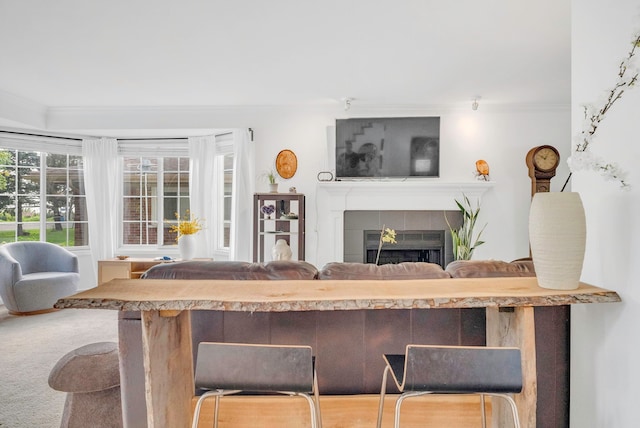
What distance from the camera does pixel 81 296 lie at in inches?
48.4

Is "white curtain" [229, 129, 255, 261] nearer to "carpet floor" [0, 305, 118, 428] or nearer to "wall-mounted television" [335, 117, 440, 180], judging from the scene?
"wall-mounted television" [335, 117, 440, 180]

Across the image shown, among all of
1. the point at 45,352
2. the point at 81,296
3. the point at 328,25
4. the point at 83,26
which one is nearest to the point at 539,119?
the point at 328,25

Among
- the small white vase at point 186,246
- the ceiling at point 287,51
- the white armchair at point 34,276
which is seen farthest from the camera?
the small white vase at point 186,246

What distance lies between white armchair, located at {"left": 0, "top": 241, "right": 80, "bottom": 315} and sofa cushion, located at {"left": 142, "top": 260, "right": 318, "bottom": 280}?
132 inches

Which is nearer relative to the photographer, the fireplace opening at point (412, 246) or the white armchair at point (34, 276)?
the white armchair at point (34, 276)

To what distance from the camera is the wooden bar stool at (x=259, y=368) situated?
3.75 feet

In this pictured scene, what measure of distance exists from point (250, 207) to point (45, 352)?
2482mm

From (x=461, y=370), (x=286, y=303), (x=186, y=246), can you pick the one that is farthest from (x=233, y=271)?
(x=186, y=246)

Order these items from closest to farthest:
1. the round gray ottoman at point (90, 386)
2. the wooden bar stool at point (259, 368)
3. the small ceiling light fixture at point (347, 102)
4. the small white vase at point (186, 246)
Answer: the wooden bar stool at point (259, 368)
the round gray ottoman at point (90, 386)
the small ceiling light fixture at point (347, 102)
the small white vase at point (186, 246)

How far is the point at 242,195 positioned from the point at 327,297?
3.81m

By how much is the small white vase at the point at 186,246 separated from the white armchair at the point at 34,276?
3.84 feet

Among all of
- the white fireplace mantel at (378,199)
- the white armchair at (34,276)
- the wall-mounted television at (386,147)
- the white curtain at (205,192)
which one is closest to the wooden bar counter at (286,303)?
the white fireplace mantel at (378,199)

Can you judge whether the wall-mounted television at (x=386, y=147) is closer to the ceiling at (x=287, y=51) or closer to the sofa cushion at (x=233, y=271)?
the ceiling at (x=287, y=51)

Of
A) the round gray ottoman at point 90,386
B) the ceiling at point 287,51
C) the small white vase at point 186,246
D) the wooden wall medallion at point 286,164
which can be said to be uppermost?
the ceiling at point 287,51
